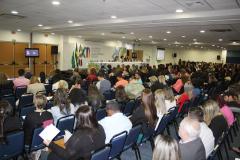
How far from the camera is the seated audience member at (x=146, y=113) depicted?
4.27 meters

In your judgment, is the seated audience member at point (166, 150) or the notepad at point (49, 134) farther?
the notepad at point (49, 134)

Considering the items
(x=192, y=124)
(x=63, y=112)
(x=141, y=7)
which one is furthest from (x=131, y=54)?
(x=192, y=124)

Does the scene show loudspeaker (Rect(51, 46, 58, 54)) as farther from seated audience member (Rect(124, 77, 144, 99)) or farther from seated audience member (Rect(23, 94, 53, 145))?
seated audience member (Rect(23, 94, 53, 145))

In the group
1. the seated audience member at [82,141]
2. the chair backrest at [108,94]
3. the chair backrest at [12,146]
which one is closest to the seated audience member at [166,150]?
the seated audience member at [82,141]

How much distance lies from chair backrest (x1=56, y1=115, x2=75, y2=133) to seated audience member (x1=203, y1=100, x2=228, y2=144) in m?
2.41

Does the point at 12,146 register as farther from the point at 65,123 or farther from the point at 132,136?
the point at 132,136

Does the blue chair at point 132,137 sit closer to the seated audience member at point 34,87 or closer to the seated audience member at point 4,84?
the seated audience member at point 34,87

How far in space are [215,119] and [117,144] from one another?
6.11ft

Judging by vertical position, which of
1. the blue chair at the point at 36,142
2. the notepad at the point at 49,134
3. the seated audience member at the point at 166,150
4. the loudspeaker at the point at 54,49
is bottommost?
the blue chair at the point at 36,142

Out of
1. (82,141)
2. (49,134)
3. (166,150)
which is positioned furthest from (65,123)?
(166,150)

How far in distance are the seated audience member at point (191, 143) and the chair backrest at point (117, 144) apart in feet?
2.77

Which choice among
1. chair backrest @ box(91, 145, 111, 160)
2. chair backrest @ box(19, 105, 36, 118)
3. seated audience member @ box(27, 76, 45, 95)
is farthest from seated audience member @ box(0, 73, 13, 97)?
chair backrest @ box(91, 145, 111, 160)

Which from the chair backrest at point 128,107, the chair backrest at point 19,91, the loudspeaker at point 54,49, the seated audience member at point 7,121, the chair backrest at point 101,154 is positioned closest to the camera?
the chair backrest at point 101,154

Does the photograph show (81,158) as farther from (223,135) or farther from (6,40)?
(6,40)
